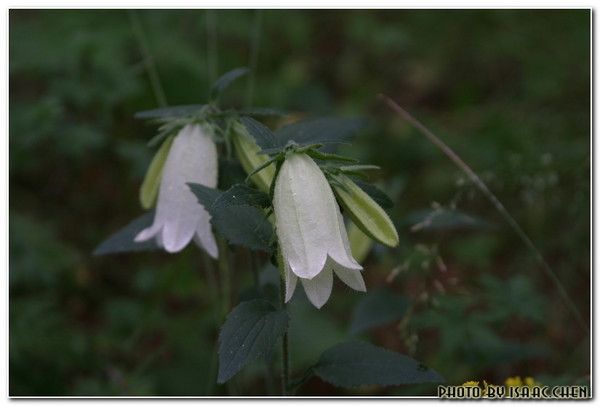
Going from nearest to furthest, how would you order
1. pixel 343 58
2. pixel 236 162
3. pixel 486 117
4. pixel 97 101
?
pixel 236 162
pixel 97 101
pixel 486 117
pixel 343 58

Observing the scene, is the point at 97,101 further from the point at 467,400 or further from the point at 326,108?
the point at 467,400

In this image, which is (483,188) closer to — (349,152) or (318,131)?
(318,131)

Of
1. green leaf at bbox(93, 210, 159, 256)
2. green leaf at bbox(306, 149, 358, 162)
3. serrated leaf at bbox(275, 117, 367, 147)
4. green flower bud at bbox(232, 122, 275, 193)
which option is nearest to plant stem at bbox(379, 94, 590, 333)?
serrated leaf at bbox(275, 117, 367, 147)

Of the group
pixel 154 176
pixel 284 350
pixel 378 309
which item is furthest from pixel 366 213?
pixel 378 309

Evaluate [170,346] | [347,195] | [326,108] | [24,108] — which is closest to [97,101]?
[24,108]

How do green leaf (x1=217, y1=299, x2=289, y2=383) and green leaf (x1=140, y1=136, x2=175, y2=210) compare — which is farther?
green leaf (x1=140, y1=136, x2=175, y2=210)

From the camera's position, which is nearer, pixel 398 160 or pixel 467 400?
pixel 467 400

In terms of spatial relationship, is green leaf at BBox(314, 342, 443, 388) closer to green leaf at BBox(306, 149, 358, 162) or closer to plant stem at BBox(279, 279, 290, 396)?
plant stem at BBox(279, 279, 290, 396)
